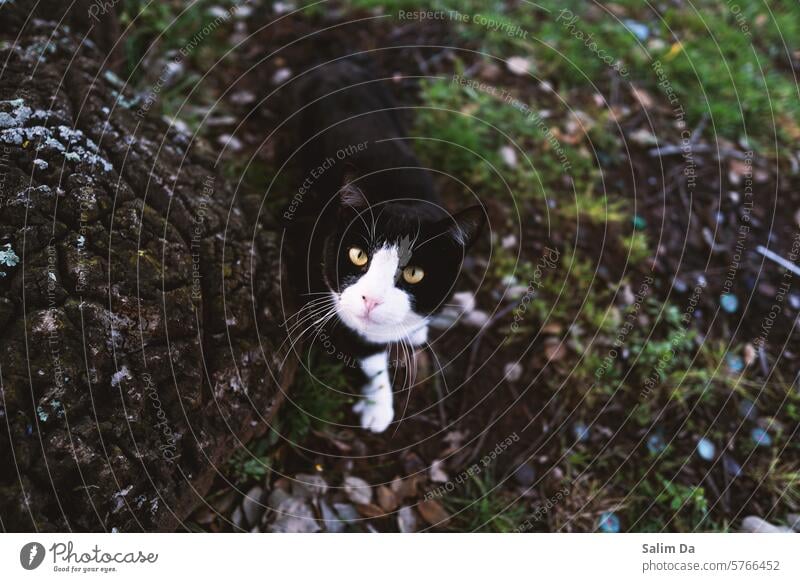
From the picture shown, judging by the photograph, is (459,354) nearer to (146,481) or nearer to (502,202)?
(502,202)

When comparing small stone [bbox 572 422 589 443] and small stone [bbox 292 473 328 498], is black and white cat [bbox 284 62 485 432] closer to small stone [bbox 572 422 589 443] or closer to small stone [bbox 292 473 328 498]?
small stone [bbox 292 473 328 498]

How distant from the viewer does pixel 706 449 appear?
1.23 m

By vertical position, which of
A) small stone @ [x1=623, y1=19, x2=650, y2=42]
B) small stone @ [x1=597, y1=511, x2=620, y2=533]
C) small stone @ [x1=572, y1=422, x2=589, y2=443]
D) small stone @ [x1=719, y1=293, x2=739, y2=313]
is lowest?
small stone @ [x1=597, y1=511, x2=620, y2=533]

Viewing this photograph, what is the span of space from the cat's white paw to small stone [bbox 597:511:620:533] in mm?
505

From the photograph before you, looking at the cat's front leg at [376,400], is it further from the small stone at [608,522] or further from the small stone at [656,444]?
the small stone at [656,444]

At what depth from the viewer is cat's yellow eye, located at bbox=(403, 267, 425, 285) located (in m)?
0.94

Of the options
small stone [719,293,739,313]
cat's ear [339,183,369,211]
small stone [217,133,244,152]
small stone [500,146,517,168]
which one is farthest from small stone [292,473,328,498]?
small stone [719,293,739,313]

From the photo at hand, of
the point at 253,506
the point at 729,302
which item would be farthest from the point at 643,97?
the point at 253,506

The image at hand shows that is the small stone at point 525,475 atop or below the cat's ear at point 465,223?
below

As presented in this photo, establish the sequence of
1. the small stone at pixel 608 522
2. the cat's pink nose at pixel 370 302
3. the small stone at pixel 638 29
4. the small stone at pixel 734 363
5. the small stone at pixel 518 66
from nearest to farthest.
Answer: the cat's pink nose at pixel 370 302 < the small stone at pixel 608 522 < the small stone at pixel 734 363 < the small stone at pixel 518 66 < the small stone at pixel 638 29

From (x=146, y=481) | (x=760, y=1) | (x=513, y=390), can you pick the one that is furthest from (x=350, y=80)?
(x=760, y=1)

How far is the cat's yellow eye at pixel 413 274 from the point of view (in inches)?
37.0

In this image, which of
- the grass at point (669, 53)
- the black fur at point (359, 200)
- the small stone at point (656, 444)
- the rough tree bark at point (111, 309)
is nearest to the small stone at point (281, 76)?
the black fur at point (359, 200)

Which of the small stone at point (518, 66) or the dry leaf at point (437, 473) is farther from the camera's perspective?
the small stone at point (518, 66)
